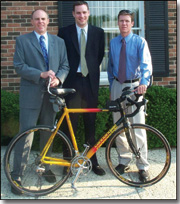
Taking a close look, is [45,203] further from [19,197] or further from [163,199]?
[163,199]

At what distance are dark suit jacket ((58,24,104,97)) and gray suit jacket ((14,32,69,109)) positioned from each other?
10.7 inches

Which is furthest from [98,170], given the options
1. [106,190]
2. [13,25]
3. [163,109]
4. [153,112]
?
[13,25]

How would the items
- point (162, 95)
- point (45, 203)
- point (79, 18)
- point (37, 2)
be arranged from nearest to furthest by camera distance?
point (45, 203) < point (79, 18) < point (162, 95) < point (37, 2)

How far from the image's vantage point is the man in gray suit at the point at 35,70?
346 cm

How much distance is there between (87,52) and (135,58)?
0.61 metres

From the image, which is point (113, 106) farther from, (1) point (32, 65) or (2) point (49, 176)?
(2) point (49, 176)

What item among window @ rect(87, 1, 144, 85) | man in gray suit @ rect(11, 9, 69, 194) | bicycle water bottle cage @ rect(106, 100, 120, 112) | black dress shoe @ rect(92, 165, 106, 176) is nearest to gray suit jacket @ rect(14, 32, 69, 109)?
man in gray suit @ rect(11, 9, 69, 194)

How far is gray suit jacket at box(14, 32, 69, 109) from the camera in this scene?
11.2 feet

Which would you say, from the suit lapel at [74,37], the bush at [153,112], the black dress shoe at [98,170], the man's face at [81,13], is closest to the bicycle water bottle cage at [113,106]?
the suit lapel at [74,37]

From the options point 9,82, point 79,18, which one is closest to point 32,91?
point 79,18

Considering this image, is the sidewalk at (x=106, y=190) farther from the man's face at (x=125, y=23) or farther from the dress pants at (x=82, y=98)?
the man's face at (x=125, y=23)

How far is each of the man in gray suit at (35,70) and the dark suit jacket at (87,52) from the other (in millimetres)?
260

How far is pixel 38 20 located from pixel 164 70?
3.06m

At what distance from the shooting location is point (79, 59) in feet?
Answer: 12.6
